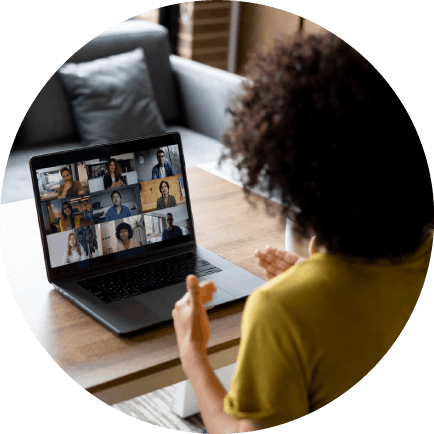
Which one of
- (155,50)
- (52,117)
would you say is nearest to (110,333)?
(52,117)

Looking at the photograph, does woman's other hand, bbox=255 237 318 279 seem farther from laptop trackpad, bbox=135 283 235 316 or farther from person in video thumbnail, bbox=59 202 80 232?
person in video thumbnail, bbox=59 202 80 232

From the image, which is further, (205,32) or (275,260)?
(205,32)

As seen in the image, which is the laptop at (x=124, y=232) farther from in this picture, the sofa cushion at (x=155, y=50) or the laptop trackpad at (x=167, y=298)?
the sofa cushion at (x=155, y=50)

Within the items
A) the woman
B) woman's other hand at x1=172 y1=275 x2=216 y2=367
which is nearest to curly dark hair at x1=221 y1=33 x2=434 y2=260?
the woman

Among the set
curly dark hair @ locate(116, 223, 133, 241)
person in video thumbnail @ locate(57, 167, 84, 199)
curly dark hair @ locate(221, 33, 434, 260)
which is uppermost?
curly dark hair @ locate(221, 33, 434, 260)

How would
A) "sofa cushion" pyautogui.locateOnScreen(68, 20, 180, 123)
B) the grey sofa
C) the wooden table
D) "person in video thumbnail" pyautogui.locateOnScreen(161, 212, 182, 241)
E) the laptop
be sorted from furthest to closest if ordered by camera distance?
1. "sofa cushion" pyautogui.locateOnScreen(68, 20, 180, 123)
2. the grey sofa
3. "person in video thumbnail" pyautogui.locateOnScreen(161, 212, 182, 241)
4. the laptop
5. the wooden table

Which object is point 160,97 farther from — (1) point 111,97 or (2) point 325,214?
→ (2) point 325,214

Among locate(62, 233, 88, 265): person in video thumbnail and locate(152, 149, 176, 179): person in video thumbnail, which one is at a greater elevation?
locate(152, 149, 176, 179): person in video thumbnail

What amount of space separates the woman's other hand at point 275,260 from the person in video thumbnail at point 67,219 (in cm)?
30

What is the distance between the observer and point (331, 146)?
0.57 metres

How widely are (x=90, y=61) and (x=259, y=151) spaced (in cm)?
134

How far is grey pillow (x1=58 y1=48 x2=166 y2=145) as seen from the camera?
1722mm

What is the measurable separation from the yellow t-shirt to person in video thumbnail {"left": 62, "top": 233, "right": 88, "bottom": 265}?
0.35 metres

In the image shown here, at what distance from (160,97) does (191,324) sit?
4.38 ft
